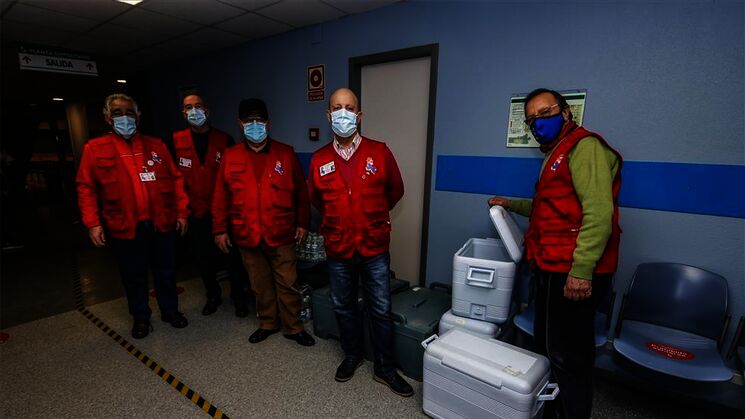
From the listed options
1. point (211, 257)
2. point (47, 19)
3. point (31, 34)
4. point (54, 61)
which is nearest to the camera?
point (211, 257)

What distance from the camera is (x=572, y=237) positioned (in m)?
1.40

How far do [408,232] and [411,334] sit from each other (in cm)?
118

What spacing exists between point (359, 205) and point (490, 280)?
2.69ft

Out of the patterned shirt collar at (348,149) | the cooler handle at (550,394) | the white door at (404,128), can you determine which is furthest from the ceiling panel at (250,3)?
the cooler handle at (550,394)

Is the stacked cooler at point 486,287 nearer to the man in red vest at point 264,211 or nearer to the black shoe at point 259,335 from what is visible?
the man in red vest at point 264,211

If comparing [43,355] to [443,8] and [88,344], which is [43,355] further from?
[443,8]

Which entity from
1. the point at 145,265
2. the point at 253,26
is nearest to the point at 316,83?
the point at 253,26

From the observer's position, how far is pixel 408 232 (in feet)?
9.78

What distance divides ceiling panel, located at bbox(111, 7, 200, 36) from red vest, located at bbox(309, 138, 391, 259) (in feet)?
8.33

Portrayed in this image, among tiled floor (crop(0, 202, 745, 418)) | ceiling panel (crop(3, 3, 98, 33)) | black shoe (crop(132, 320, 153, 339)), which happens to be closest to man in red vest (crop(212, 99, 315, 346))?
tiled floor (crop(0, 202, 745, 418))

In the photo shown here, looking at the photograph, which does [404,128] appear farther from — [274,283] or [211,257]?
[211,257]

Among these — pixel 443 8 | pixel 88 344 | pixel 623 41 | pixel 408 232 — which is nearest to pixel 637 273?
pixel 623 41

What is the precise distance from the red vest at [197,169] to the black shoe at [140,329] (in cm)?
88

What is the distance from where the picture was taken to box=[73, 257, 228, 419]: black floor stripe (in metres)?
1.77
